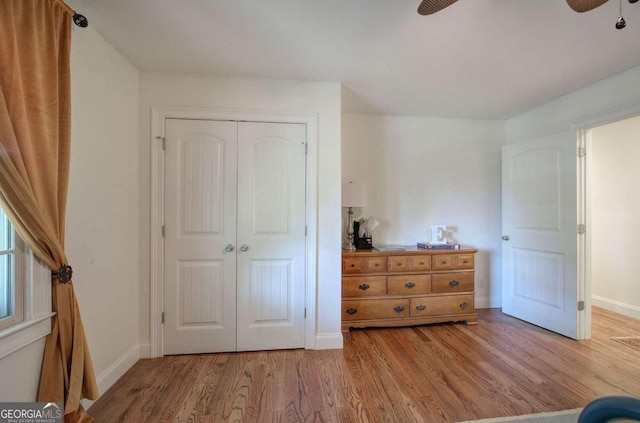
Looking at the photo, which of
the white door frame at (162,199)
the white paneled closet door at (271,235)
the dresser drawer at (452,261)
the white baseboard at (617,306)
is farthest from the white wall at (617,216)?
the white paneled closet door at (271,235)

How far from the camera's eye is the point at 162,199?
2121 millimetres

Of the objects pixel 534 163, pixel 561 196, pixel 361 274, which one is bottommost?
pixel 361 274

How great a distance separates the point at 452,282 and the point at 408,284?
1.68 ft

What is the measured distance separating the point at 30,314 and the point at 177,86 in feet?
→ 5.95

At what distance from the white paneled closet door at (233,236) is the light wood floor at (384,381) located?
25 centimetres

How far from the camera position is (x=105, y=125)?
1.74 metres

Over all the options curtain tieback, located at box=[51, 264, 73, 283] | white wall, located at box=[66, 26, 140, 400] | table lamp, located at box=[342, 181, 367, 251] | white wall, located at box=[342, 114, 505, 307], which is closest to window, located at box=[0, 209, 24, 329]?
curtain tieback, located at box=[51, 264, 73, 283]

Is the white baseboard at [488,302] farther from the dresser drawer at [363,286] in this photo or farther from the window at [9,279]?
the window at [9,279]

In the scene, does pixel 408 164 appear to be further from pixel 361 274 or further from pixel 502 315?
pixel 502 315

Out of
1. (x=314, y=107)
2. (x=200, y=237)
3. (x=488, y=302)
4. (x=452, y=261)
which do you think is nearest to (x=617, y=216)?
(x=488, y=302)

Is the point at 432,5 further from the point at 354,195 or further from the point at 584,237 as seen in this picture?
the point at 584,237

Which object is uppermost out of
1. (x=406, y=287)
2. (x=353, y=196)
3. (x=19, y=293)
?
(x=353, y=196)

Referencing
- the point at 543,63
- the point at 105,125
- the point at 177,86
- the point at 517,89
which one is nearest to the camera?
the point at 105,125

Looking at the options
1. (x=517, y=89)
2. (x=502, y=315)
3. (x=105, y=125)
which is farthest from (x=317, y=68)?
(x=502, y=315)
